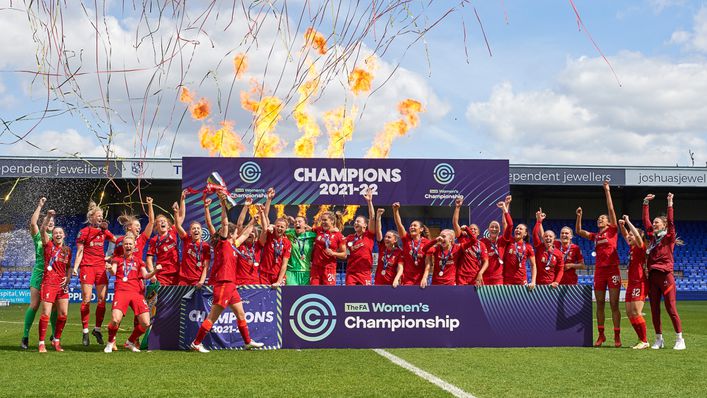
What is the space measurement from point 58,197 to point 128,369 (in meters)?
28.2

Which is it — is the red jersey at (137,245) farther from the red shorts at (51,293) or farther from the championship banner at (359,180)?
the championship banner at (359,180)

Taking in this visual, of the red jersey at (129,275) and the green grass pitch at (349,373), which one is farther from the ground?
the red jersey at (129,275)

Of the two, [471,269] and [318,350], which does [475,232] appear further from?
[318,350]

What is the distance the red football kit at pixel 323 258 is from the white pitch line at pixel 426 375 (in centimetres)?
201

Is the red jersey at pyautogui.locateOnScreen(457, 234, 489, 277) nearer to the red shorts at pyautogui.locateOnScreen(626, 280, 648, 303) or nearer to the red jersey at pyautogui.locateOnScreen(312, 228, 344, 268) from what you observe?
the red jersey at pyautogui.locateOnScreen(312, 228, 344, 268)

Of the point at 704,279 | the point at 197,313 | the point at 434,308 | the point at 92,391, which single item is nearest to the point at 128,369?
the point at 92,391

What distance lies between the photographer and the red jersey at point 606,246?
37.2ft

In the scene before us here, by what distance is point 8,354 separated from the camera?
995cm

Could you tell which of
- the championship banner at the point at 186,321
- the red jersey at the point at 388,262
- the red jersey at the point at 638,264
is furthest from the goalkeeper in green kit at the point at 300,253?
the red jersey at the point at 638,264

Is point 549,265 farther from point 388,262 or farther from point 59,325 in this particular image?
point 59,325

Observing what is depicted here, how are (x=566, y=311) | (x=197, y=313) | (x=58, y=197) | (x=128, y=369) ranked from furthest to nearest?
(x=58, y=197)
(x=566, y=311)
(x=197, y=313)
(x=128, y=369)

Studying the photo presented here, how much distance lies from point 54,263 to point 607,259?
8.22 m

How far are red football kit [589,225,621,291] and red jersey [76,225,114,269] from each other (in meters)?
7.58

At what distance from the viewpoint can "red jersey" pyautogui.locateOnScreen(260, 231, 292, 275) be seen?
11492 millimetres
